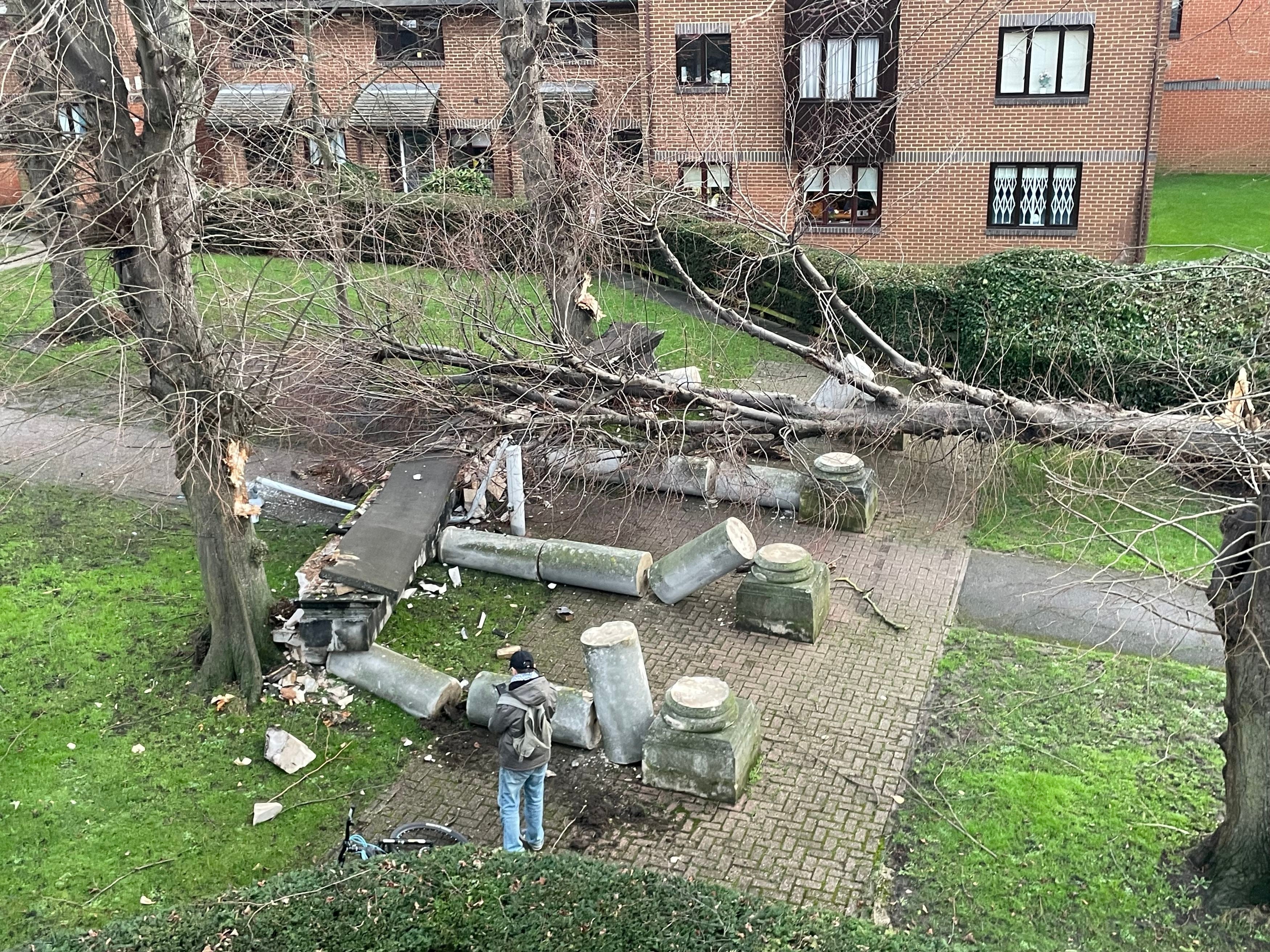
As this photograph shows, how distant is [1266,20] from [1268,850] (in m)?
26.5

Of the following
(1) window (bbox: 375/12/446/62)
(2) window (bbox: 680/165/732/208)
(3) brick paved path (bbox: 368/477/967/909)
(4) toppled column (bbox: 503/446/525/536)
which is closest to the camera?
(3) brick paved path (bbox: 368/477/967/909)

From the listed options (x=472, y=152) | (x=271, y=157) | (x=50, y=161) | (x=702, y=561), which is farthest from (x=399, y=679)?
(x=472, y=152)

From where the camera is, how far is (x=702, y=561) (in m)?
10.8

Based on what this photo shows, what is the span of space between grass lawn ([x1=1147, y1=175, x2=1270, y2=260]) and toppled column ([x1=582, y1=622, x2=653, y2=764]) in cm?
1608

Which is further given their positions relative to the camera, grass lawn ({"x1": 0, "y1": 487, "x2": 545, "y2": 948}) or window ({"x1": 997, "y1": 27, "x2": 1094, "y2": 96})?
window ({"x1": 997, "y1": 27, "x2": 1094, "y2": 96})

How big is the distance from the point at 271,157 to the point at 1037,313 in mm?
9684

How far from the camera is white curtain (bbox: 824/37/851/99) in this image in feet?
68.7

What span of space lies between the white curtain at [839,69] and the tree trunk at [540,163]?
327 inches

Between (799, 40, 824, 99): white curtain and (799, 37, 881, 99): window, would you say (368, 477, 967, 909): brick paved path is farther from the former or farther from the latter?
(799, 40, 824, 99): white curtain

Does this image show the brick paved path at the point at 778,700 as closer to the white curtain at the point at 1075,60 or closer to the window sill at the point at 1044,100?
the window sill at the point at 1044,100

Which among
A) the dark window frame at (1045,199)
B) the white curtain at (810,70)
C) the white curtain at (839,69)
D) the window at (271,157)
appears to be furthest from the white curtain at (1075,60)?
the window at (271,157)

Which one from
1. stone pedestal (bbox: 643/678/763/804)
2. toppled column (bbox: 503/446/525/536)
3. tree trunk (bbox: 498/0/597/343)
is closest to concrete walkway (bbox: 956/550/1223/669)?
stone pedestal (bbox: 643/678/763/804)

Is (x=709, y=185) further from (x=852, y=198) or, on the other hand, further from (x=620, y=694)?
(x=620, y=694)

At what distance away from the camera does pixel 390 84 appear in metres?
24.7
